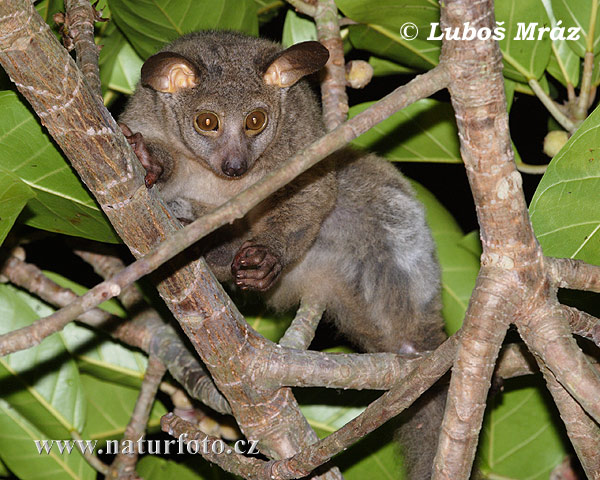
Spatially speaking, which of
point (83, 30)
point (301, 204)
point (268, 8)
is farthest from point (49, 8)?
point (301, 204)

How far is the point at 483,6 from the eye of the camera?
152 cm

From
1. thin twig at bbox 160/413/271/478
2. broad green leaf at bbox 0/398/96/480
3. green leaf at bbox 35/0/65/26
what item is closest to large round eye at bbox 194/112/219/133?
green leaf at bbox 35/0/65/26

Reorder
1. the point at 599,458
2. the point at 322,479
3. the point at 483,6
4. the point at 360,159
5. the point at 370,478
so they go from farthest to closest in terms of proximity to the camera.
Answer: the point at 360,159 < the point at 370,478 < the point at 322,479 < the point at 599,458 < the point at 483,6

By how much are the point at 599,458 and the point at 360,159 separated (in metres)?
1.69

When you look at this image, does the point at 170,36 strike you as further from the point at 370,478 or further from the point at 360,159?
the point at 370,478

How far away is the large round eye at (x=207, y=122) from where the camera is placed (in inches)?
109

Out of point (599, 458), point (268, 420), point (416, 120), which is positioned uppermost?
point (416, 120)

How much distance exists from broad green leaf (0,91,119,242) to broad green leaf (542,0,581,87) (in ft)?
5.62

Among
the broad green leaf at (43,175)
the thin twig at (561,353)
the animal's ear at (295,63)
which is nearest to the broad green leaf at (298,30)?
the animal's ear at (295,63)

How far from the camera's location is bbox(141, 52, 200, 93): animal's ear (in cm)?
244

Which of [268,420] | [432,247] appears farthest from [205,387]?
[432,247]

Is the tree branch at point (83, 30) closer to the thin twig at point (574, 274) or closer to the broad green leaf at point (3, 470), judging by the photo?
the thin twig at point (574, 274)

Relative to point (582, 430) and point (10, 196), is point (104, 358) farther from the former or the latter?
point (582, 430)

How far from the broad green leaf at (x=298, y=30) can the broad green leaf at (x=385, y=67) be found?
0.92 feet
